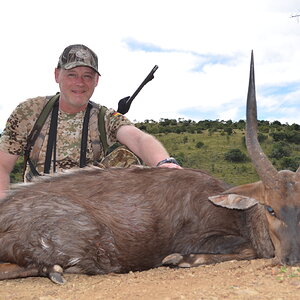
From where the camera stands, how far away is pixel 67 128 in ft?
23.9

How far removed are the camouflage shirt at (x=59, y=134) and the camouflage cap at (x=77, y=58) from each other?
612mm

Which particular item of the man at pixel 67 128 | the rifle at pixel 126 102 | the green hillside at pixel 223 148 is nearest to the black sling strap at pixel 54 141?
the man at pixel 67 128

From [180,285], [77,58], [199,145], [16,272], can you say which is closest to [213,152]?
[199,145]

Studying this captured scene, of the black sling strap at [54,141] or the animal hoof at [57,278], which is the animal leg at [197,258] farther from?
the black sling strap at [54,141]

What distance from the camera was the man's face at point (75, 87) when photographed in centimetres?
714

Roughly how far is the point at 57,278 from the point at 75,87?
10.5 feet

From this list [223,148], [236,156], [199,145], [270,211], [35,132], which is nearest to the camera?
[270,211]

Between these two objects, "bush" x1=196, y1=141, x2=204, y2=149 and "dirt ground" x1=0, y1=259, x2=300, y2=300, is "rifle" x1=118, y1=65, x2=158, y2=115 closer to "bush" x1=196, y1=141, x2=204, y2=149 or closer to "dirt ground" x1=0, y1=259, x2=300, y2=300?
"dirt ground" x1=0, y1=259, x2=300, y2=300

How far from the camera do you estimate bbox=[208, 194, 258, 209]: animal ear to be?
5.17 metres

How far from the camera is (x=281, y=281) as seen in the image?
3930mm

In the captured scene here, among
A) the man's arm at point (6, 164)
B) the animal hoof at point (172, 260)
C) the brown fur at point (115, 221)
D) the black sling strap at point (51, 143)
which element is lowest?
the animal hoof at point (172, 260)

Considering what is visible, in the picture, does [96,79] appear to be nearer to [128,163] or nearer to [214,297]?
[128,163]

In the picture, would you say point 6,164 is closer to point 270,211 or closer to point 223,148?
point 270,211

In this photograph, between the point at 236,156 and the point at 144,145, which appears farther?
the point at 236,156
